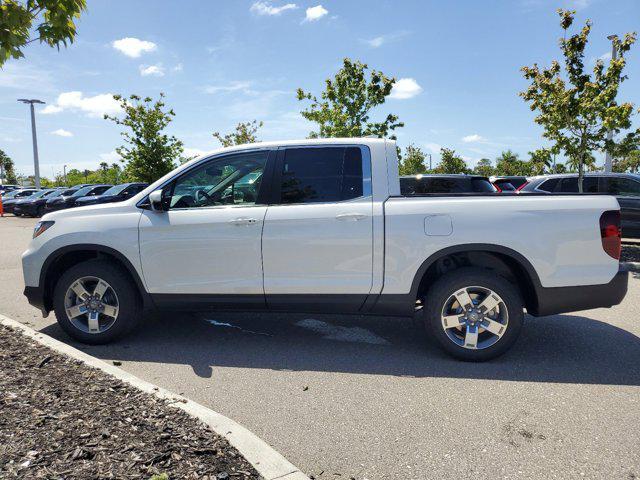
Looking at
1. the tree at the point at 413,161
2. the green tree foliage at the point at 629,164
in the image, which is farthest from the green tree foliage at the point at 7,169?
the green tree foliage at the point at 629,164

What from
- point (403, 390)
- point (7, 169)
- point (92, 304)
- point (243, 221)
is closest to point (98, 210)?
point (92, 304)

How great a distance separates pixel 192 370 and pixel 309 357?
3.46 ft

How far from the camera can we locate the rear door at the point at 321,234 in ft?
14.1

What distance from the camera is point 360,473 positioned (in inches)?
105

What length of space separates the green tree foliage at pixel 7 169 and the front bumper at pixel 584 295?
11344 centimetres

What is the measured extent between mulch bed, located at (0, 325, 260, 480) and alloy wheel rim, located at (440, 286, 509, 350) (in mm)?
2358

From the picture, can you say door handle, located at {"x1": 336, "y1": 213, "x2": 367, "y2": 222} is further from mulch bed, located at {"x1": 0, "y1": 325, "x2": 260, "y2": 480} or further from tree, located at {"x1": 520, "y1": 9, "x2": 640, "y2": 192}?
tree, located at {"x1": 520, "y1": 9, "x2": 640, "y2": 192}

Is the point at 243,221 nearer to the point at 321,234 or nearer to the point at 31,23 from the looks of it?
the point at 321,234

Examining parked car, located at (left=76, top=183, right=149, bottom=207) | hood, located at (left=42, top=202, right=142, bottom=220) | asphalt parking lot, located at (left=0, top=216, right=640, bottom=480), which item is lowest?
asphalt parking lot, located at (left=0, top=216, right=640, bottom=480)

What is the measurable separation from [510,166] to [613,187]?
66.8 meters

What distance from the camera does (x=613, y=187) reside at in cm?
1150

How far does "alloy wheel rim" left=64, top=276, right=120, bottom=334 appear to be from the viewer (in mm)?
4766

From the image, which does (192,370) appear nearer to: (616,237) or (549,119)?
(616,237)

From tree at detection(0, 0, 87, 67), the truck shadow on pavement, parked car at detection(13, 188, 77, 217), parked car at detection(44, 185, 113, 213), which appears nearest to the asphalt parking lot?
the truck shadow on pavement
